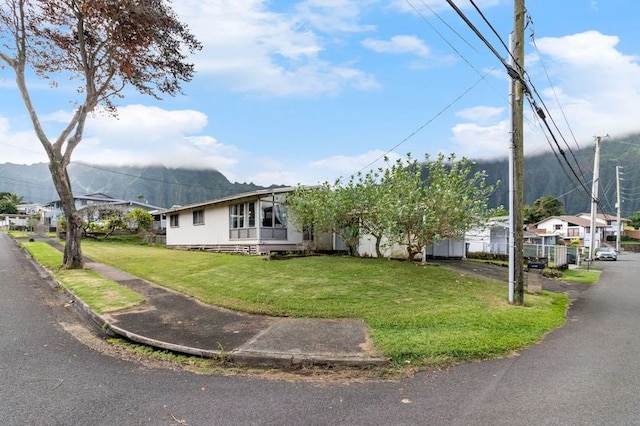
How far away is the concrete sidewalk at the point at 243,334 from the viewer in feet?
17.3

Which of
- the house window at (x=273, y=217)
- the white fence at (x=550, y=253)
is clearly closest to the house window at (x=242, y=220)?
the house window at (x=273, y=217)

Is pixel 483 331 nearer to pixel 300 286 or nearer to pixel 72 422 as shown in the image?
pixel 300 286

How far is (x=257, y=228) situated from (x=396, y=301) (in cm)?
1266

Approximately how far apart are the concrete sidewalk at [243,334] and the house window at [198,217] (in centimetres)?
1755

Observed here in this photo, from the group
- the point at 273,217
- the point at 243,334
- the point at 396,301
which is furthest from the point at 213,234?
the point at 243,334

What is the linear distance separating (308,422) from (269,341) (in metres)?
2.46

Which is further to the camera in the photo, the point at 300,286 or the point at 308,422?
the point at 300,286

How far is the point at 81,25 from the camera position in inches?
548

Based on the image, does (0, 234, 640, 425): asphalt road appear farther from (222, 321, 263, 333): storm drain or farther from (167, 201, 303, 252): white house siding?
(167, 201, 303, 252): white house siding

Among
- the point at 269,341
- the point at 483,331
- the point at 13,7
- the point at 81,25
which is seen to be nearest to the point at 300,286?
the point at 269,341

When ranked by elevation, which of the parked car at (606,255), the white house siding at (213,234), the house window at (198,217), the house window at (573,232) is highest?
the house window at (198,217)

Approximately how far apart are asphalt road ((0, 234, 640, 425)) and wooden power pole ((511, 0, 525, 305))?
317 centimetres

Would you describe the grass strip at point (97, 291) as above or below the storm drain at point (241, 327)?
above

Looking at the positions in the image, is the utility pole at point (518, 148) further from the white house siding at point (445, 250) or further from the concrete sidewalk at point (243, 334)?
the white house siding at point (445, 250)
